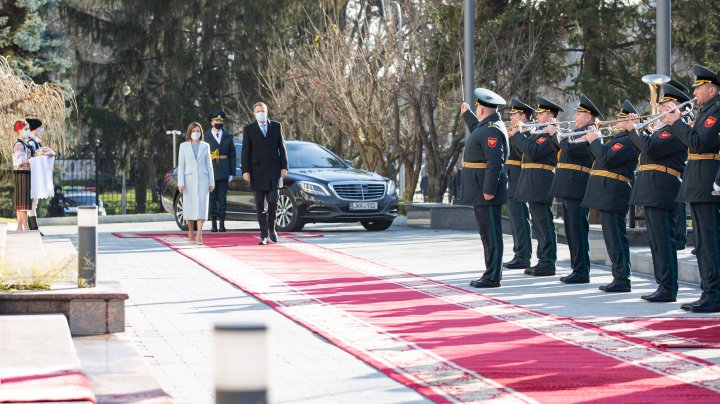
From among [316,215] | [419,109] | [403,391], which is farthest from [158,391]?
[419,109]

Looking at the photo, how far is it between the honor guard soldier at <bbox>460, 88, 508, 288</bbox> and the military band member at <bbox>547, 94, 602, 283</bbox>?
786 mm

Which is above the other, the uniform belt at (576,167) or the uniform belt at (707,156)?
the uniform belt at (707,156)

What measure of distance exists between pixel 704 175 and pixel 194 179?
922 cm

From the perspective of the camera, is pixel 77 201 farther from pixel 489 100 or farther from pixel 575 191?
pixel 489 100

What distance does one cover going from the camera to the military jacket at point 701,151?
10.7m

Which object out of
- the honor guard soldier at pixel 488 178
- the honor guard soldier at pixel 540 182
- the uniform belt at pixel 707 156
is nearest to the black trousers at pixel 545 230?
the honor guard soldier at pixel 540 182

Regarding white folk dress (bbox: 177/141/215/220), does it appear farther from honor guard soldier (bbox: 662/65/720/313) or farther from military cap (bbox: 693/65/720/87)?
military cap (bbox: 693/65/720/87)

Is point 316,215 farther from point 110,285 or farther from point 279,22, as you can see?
point 279,22

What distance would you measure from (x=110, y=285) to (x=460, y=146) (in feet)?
64.4

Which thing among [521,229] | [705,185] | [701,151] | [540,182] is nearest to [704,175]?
[705,185]

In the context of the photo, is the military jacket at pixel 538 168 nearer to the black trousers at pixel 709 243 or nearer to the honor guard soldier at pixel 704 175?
the honor guard soldier at pixel 704 175

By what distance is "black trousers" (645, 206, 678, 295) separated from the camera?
1188 cm

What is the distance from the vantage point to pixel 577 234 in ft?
45.4

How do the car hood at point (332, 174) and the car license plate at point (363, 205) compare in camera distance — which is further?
the car hood at point (332, 174)
